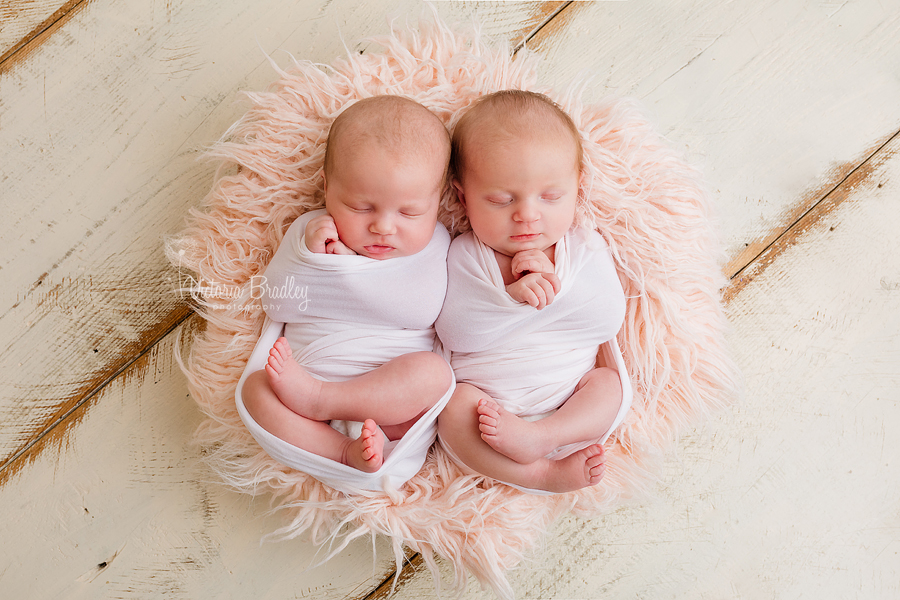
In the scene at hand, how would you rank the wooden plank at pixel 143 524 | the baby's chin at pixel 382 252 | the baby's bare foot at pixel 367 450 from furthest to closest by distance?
the wooden plank at pixel 143 524 → the baby's chin at pixel 382 252 → the baby's bare foot at pixel 367 450

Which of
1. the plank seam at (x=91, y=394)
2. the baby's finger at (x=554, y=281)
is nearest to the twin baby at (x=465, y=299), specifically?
the baby's finger at (x=554, y=281)

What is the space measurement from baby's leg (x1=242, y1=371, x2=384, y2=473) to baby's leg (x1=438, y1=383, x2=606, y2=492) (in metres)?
0.18

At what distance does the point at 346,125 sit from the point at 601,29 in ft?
2.65

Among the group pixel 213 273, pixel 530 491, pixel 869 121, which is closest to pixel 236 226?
pixel 213 273

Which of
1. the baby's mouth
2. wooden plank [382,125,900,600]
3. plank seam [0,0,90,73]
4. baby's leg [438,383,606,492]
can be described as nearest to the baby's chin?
the baby's mouth

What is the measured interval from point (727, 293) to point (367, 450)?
3.40ft

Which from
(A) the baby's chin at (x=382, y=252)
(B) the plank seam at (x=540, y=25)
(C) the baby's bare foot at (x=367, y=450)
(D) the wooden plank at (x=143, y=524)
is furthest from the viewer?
(B) the plank seam at (x=540, y=25)

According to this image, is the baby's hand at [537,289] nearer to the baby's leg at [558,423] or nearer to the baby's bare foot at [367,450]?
the baby's leg at [558,423]

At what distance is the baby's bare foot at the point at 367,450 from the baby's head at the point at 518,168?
1.60 ft

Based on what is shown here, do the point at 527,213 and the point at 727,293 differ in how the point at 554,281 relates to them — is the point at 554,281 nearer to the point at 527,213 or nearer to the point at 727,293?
the point at 527,213

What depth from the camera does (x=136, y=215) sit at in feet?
4.83

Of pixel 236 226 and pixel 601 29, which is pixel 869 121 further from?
pixel 236 226

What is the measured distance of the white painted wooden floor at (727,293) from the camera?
56.4 inches

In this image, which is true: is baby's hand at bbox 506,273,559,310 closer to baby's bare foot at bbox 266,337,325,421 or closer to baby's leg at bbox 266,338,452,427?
baby's leg at bbox 266,338,452,427
